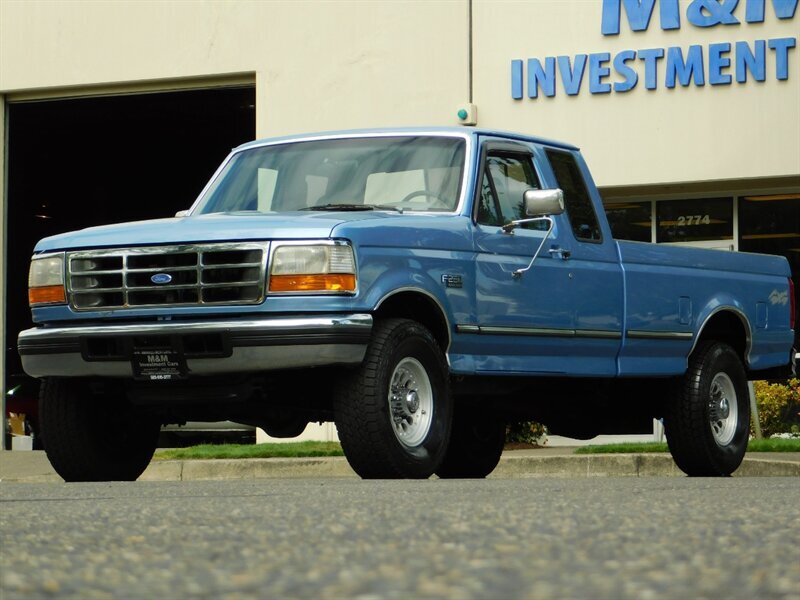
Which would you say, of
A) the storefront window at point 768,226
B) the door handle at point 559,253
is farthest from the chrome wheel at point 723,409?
the storefront window at point 768,226

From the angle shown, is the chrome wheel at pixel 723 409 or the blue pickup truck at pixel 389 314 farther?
the chrome wheel at pixel 723 409

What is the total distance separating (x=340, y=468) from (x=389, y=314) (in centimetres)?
580

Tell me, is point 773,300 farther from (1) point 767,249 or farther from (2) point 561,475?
(1) point 767,249

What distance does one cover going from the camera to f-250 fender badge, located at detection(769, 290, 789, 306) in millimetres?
11594

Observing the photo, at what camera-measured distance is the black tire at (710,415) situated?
34.6 feet

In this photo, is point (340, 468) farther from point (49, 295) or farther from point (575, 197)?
point (49, 295)

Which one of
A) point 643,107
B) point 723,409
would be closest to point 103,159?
point 643,107

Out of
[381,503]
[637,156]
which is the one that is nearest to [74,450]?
[381,503]

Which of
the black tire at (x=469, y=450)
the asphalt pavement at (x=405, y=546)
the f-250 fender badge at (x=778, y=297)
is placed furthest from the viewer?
the f-250 fender badge at (x=778, y=297)

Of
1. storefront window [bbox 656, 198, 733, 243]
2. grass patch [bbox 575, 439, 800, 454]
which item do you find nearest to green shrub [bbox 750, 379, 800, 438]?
storefront window [bbox 656, 198, 733, 243]

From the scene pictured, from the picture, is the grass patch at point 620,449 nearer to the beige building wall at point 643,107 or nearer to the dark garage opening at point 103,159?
the beige building wall at point 643,107

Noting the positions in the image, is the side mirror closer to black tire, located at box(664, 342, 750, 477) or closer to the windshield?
the windshield

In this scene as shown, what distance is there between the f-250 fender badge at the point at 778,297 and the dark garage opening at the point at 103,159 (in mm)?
10181

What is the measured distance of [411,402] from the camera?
849 cm
